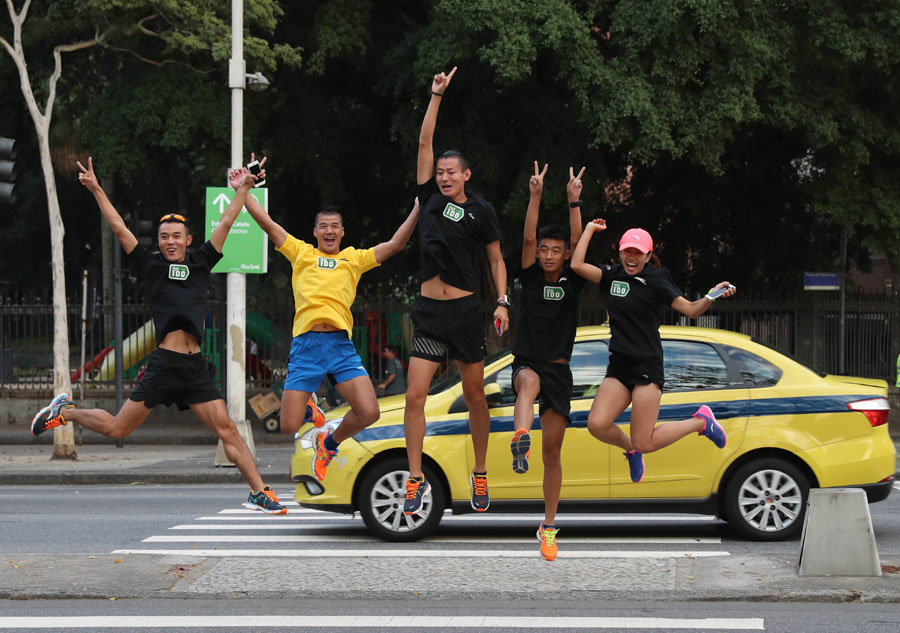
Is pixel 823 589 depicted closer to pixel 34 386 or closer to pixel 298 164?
pixel 298 164

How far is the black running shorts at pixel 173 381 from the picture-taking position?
27.6 feet

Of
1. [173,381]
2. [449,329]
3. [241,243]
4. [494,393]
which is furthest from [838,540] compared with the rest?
[241,243]

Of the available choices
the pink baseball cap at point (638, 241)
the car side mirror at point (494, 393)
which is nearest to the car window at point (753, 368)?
the car side mirror at point (494, 393)

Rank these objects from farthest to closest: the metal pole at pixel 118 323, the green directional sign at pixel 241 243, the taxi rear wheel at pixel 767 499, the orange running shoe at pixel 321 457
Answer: the metal pole at pixel 118 323, the green directional sign at pixel 241 243, the taxi rear wheel at pixel 767 499, the orange running shoe at pixel 321 457

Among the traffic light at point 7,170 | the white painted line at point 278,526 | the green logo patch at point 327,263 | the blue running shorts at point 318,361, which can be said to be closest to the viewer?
the blue running shorts at point 318,361

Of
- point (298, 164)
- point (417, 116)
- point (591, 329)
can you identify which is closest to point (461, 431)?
point (591, 329)

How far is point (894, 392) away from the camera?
88.5ft

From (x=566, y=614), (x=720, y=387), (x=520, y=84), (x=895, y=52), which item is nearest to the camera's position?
(x=566, y=614)

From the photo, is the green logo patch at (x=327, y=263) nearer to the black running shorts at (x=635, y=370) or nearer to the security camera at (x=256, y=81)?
the black running shorts at (x=635, y=370)

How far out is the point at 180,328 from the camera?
27.8 feet

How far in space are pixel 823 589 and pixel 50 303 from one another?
21.8 metres

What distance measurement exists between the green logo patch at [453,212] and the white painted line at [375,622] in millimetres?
2530

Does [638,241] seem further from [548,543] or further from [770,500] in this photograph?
[770,500]

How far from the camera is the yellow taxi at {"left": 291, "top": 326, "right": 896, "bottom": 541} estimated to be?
11.2 meters
